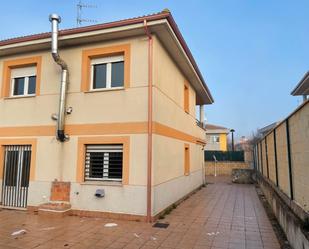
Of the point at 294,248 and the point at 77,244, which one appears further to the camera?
the point at 77,244

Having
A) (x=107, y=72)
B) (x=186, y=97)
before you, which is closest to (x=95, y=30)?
(x=107, y=72)

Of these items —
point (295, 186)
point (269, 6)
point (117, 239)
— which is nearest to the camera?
point (295, 186)

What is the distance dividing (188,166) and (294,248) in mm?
8198

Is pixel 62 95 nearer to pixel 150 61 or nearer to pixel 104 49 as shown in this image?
pixel 104 49

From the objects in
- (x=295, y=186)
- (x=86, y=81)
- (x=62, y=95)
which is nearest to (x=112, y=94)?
(x=86, y=81)

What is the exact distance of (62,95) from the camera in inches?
352

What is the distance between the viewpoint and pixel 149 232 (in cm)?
696

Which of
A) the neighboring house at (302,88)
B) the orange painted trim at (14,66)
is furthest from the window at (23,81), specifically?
the neighboring house at (302,88)

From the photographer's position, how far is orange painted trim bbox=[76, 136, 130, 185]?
8.30m

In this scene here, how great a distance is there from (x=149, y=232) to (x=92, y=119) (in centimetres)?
415

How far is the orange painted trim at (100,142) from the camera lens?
8.30 metres

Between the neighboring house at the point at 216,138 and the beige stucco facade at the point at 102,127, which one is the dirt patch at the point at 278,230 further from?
the neighboring house at the point at 216,138

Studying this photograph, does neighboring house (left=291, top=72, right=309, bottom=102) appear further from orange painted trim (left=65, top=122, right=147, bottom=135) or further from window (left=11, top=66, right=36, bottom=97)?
window (left=11, top=66, right=36, bottom=97)

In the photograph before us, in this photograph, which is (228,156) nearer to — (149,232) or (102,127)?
(102,127)
